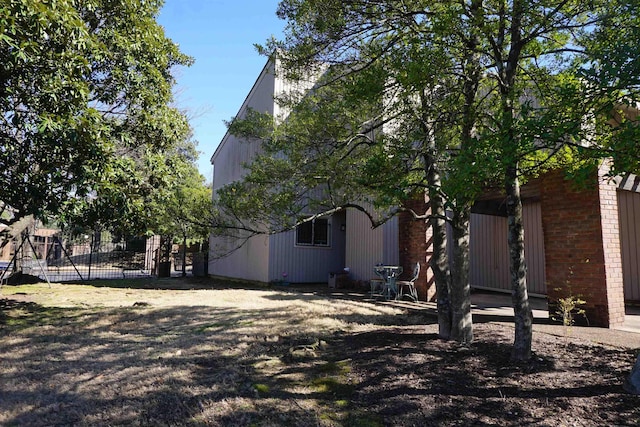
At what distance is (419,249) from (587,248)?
13.0ft

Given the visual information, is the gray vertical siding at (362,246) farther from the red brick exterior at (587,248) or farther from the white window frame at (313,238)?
the red brick exterior at (587,248)

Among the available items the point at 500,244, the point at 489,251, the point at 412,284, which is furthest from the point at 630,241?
the point at 412,284

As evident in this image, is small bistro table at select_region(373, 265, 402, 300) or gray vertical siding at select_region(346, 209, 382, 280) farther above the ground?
gray vertical siding at select_region(346, 209, 382, 280)

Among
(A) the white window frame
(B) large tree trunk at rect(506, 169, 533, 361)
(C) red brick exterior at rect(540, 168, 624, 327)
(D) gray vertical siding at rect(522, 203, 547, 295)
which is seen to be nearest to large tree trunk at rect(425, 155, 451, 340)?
(B) large tree trunk at rect(506, 169, 533, 361)

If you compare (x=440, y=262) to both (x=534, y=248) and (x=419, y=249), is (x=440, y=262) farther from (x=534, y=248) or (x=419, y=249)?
(x=534, y=248)

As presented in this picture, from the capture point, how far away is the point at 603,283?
5.91 meters

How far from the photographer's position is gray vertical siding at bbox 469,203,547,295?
35.6 ft

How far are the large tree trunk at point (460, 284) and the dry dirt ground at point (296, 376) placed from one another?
23cm

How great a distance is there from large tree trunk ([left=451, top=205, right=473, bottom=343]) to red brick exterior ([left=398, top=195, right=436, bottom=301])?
419cm

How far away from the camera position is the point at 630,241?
29.9ft

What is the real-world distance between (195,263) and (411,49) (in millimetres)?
17037

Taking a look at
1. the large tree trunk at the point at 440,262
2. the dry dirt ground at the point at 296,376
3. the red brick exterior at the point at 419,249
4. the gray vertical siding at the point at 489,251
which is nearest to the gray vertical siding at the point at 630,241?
the gray vertical siding at the point at 489,251

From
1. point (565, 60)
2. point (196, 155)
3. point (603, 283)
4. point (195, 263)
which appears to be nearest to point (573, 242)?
point (603, 283)

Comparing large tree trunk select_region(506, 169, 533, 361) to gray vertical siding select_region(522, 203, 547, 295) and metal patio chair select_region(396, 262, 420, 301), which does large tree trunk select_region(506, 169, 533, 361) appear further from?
gray vertical siding select_region(522, 203, 547, 295)
